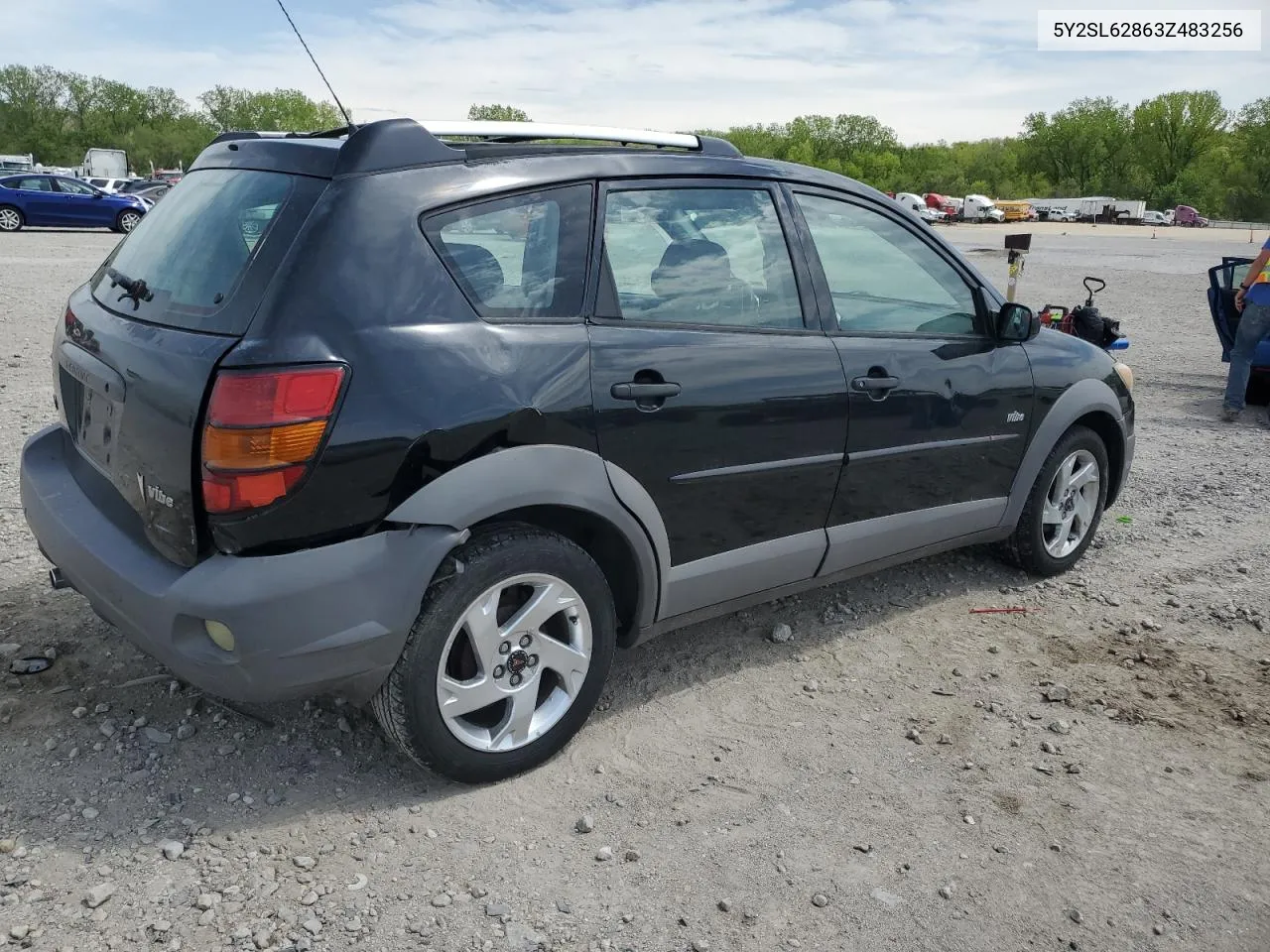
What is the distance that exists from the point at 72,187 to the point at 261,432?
28.9 metres

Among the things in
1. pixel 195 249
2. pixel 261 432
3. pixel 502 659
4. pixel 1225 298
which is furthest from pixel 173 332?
pixel 1225 298

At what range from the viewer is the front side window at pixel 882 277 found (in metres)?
3.88

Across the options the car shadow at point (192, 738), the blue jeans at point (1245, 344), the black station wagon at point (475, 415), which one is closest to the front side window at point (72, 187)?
the car shadow at point (192, 738)

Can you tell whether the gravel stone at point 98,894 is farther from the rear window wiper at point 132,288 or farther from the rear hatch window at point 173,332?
the rear window wiper at point 132,288

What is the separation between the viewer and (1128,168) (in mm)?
118562

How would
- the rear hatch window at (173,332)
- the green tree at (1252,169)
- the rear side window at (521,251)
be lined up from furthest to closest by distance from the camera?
the green tree at (1252,169), the rear side window at (521,251), the rear hatch window at (173,332)

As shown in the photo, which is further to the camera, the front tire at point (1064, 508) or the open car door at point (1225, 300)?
the open car door at point (1225, 300)

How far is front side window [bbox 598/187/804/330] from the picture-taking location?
3322 mm

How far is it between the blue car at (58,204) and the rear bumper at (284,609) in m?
27.7

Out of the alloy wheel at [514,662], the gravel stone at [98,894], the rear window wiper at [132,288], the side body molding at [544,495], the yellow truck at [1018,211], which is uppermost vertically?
the yellow truck at [1018,211]

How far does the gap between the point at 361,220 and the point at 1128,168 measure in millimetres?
132471

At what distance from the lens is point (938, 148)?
14612 cm

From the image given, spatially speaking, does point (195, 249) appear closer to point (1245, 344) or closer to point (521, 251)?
point (521, 251)

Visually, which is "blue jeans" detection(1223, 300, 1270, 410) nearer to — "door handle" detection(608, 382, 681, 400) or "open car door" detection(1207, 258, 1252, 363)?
"open car door" detection(1207, 258, 1252, 363)
